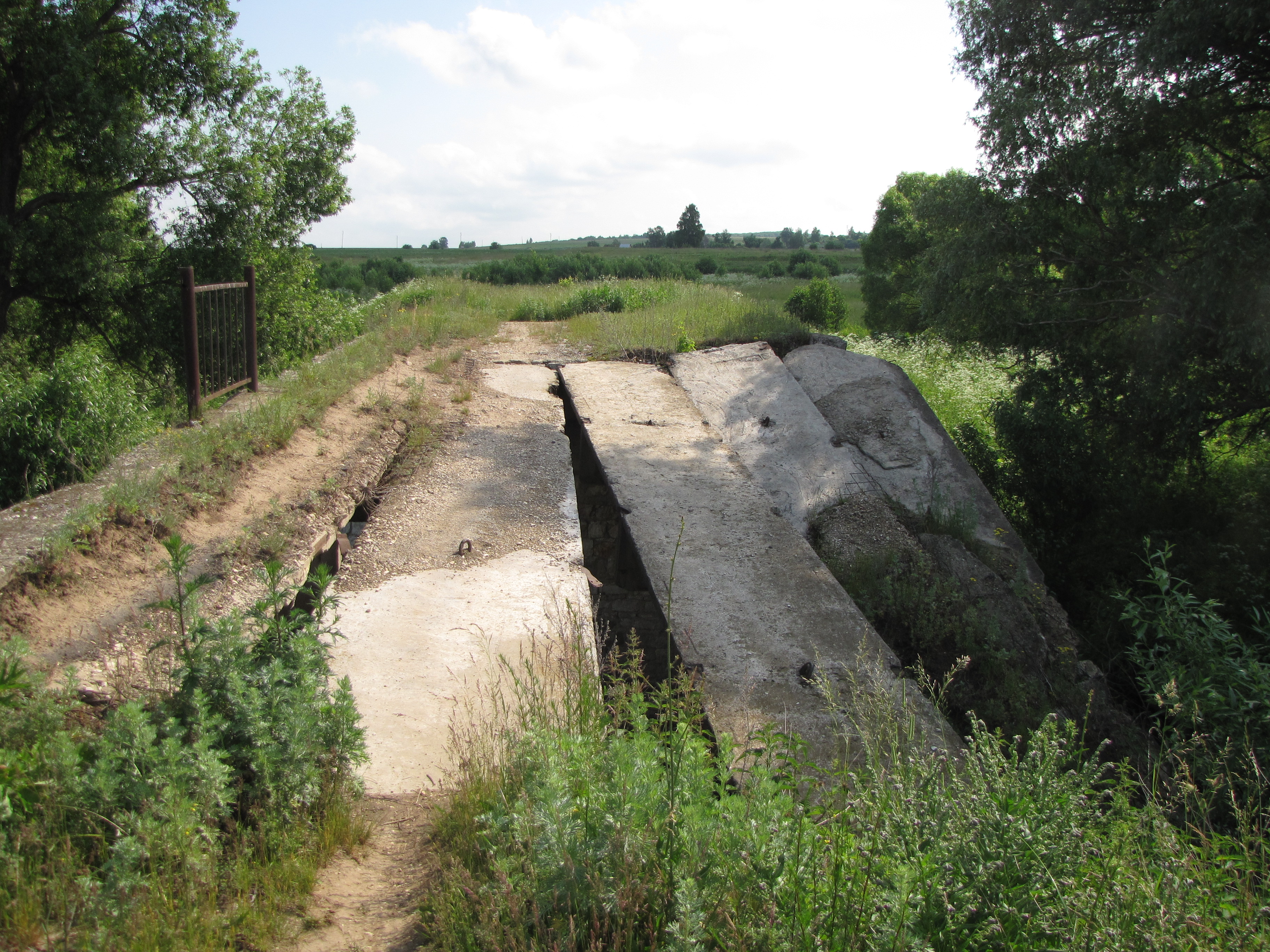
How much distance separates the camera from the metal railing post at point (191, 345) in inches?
280

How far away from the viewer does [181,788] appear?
241 cm

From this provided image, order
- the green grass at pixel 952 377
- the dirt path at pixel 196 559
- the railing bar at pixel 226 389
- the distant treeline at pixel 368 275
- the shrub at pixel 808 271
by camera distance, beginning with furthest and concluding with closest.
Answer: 1. the shrub at pixel 808 271
2. the distant treeline at pixel 368 275
3. the green grass at pixel 952 377
4. the railing bar at pixel 226 389
5. the dirt path at pixel 196 559

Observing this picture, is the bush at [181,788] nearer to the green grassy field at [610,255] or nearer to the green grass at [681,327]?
the green grass at [681,327]

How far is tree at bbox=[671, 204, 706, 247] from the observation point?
6894cm

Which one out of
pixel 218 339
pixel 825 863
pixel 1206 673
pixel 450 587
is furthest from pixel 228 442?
pixel 1206 673

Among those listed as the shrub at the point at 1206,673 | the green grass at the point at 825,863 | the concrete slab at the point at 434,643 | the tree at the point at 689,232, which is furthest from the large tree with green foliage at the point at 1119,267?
the tree at the point at 689,232

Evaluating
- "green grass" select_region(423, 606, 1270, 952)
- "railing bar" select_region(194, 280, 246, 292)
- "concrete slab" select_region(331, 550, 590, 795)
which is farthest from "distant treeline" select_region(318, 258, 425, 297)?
"green grass" select_region(423, 606, 1270, 952)

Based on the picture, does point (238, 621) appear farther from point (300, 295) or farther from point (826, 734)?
point (300, 295)

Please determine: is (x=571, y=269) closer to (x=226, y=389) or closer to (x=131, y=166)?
(x=131, y=166)

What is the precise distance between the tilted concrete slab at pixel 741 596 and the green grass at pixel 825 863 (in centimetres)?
39

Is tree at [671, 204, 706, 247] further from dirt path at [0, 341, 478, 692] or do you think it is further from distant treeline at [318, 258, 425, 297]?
dirt path at [0, 341, 478, 692]

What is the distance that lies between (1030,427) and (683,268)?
98.1ft

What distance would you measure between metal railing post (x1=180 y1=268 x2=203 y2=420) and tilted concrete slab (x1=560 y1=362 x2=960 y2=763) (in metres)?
3.62

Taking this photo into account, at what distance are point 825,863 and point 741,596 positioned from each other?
2895 millimetres
